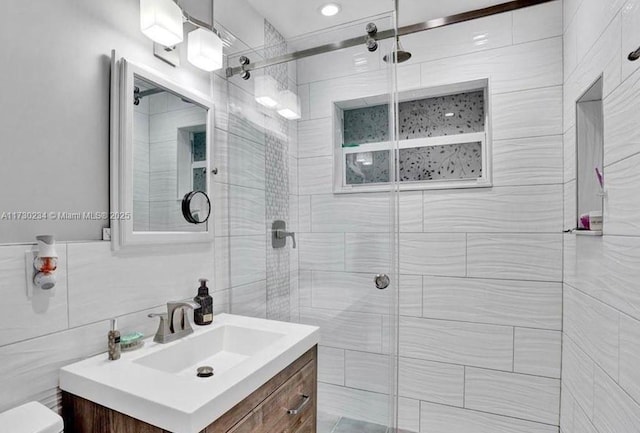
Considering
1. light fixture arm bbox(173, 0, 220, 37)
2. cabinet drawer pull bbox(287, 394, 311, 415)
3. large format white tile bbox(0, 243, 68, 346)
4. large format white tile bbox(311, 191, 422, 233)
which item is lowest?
cabinet drawer pull bbox(287, 394, 311, 415)

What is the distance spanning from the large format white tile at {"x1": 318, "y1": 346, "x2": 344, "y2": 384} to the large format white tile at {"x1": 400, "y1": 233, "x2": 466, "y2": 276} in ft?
2.40

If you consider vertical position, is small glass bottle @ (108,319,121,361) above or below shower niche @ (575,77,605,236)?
below

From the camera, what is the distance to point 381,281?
1.72 meters

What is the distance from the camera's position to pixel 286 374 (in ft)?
3.95

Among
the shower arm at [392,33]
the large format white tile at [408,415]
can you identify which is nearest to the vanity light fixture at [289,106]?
the shower arm at [392,33]

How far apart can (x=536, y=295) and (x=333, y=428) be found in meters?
1.33

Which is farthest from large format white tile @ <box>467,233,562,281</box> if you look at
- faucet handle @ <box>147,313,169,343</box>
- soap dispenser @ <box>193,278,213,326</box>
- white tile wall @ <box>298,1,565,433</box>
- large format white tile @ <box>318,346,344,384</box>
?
faucet handle @ <box>147,313,169,343</box>

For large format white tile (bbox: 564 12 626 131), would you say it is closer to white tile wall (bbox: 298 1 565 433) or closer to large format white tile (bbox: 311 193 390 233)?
white tile wall (bbox: 298 1 565 433)

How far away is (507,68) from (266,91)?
4.60 feet

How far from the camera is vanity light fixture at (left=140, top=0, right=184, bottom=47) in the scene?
1.24 m

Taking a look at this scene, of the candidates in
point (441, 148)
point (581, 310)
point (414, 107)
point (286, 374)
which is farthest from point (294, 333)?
point (414, 107)

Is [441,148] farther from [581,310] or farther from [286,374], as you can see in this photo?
[286,374]

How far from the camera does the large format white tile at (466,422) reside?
1.97 metres

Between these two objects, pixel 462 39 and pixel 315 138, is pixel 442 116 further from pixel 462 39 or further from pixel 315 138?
pixel 315 138
